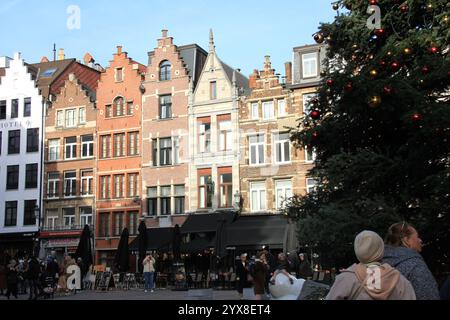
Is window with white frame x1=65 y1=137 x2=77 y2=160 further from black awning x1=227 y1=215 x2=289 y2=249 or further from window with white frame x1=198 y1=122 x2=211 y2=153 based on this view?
black awning x1=227 y1=215 x2=289 y2=249

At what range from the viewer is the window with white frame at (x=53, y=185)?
1523 inches

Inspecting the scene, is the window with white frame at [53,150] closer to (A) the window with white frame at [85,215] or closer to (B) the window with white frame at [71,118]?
(B) the window with white frame at [71,118]

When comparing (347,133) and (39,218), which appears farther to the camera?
(39,218)

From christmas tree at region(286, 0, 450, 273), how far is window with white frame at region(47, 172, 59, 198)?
3001 cm

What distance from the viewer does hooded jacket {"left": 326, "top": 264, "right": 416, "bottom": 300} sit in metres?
3.66

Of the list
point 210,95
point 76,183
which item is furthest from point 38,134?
point 210,95

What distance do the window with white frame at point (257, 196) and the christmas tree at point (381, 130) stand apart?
2134 centimetres

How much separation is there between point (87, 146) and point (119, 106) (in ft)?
11.2

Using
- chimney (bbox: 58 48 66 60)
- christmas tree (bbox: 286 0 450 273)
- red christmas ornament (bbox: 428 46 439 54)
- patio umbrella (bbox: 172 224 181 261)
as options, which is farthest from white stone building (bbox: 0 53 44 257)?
red christmas ornament (bbox: 428 46 439 54)

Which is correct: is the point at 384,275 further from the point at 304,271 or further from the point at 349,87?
the point at 304,271

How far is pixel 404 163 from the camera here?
9.26 m
